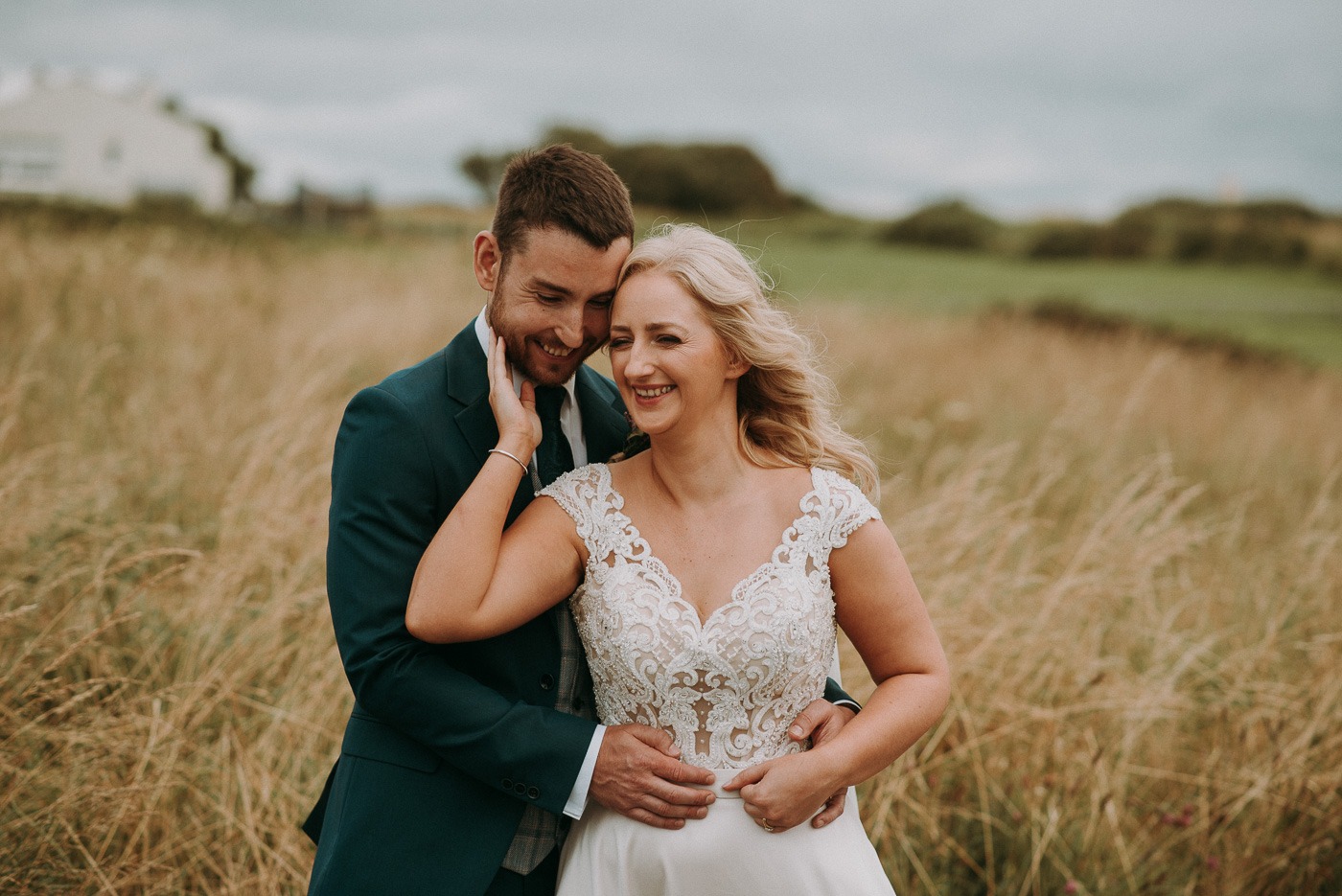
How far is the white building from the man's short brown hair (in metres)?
51.5

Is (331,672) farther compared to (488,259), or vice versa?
(331,672)

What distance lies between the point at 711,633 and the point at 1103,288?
22244 mm

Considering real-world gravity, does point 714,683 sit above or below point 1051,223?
below

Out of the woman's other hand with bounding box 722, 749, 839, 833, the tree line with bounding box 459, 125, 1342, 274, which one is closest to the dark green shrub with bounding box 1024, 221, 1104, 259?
the tree line with bounding box 459, 125, 1342, 274

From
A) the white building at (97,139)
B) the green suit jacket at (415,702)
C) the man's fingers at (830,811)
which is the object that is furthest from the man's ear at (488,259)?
the white building at (97,139)

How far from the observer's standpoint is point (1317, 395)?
1148 cm

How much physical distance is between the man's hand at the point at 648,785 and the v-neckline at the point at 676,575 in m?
0.32

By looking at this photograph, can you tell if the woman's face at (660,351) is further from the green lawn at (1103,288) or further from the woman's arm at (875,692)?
the green lawn at (1103,288)

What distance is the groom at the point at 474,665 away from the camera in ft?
7.57

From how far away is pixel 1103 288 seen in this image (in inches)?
875

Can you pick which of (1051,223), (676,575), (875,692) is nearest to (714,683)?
(676,575)

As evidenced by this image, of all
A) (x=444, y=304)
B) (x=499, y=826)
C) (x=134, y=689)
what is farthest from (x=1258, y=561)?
(x=444, y=304)

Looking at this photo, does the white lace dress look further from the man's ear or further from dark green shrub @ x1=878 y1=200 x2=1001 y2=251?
dark green shrub @ x1=878 y1=200 x2=1001 y2=251

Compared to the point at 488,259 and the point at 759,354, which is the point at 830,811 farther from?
the point at 488,259
